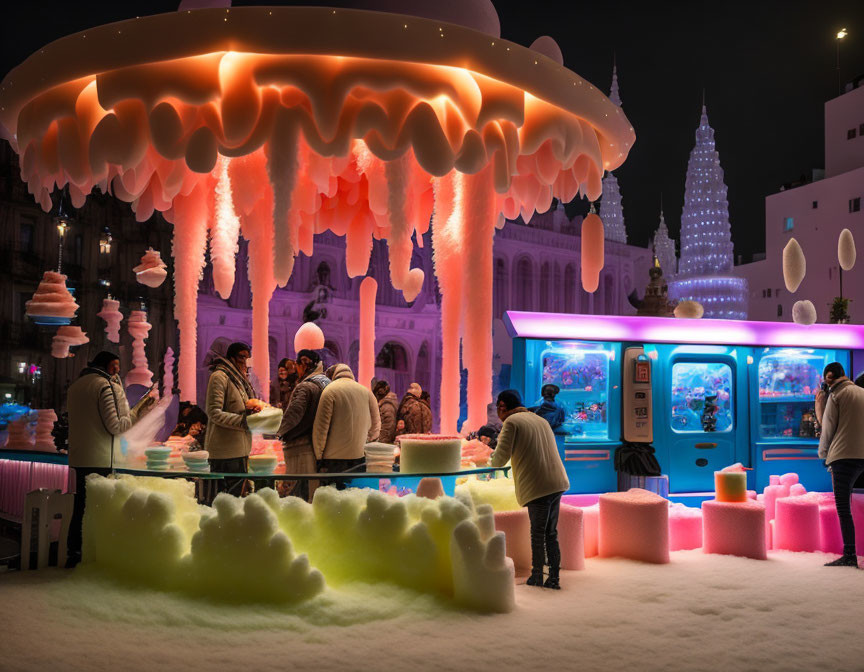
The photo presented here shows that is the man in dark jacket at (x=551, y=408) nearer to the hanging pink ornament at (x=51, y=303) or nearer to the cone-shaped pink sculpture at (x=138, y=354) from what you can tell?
the hanging pink ornament at (x=51, y=303)

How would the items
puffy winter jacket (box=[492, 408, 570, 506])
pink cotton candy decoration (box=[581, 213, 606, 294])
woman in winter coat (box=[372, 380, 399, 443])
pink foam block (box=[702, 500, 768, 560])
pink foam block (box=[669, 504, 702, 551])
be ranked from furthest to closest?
woman in winter coat (box=[372, 380, 399, 443]) < pink foam block (box=[669, 504, 702, 551]) < pink foam block (box=[702, 500, 768, 560]) < pink cotton candy decoration (box=[581, 213, 606, 294]) < puffy winter jacket (box=[492, 408, 570, 506])

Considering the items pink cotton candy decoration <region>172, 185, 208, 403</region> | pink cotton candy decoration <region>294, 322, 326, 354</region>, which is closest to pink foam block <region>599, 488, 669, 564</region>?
pink cotton candy decoration <region>294, 322, 326, 354</region>

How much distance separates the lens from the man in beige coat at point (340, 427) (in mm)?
5414

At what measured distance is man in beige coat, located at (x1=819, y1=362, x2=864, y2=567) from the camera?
248 inches

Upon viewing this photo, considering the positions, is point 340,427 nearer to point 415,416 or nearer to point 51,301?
point 415,416

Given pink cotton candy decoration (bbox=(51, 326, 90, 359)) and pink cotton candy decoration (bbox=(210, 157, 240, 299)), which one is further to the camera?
pink cotton candy decoration (bbox=(51, 326, 90, 359))

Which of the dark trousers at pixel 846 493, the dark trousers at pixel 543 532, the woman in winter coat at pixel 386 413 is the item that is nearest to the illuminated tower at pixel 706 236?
the woman in winter coat at pixel 386 413

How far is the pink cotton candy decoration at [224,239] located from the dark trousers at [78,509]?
1.85m

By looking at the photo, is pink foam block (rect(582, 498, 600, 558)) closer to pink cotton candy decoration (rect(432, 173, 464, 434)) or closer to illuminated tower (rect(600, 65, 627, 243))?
pink cotton candy decoration (rect(432, 173, 464, 434))

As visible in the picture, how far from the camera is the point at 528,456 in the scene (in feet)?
17.5

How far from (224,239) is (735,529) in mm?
5044

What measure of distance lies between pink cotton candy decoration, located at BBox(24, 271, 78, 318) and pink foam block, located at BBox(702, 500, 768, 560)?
22.5 ft

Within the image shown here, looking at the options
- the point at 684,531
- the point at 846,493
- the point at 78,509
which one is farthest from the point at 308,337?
the point at 846,493

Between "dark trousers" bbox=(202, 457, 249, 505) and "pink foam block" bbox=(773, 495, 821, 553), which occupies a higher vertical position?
"dark trousers" bbox=(202, 457, 249, 505)
